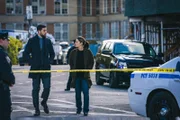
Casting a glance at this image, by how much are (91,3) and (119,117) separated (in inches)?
2534

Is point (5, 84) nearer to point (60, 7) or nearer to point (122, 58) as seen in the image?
point (122, 58)

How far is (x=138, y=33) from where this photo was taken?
3997 cm

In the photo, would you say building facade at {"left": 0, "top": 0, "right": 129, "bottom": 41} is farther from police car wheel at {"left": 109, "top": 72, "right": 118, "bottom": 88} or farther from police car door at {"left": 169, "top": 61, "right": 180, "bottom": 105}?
police car door at {"left": 169, "top": 61, "right": 180, "bottom": 105}

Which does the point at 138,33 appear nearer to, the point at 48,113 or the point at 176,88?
the point at 48,113

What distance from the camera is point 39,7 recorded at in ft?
243

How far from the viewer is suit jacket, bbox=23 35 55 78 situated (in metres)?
14.9

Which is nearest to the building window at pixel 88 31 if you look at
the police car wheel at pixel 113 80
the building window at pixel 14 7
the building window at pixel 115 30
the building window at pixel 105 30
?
the building window at pixel 105 30

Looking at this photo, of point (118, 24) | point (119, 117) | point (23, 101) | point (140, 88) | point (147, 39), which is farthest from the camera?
point (118, 24)

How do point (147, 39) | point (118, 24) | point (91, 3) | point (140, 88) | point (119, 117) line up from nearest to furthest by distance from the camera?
point (140, 88), point (119, 117), point (147, 39), point (118, 24), point (91, 3)

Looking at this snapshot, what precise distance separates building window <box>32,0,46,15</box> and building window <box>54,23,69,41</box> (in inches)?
88.7

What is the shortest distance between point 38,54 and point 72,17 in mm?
60574

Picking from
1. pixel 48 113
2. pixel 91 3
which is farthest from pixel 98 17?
pixel 48 113

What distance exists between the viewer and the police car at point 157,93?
39.9 feet

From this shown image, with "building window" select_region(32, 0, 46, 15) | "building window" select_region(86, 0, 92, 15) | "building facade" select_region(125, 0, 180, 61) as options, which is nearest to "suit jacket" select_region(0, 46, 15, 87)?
"building facade" select_region(125, 0, 180, 61)
